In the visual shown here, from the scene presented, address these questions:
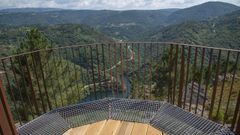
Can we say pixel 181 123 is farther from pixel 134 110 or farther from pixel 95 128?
pixel 95 128

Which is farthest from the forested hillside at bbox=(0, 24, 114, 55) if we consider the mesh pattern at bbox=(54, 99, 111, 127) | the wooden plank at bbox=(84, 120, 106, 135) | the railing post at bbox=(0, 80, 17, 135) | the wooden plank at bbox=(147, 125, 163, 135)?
the railing post at bbox=(0, 80, 17, 135)

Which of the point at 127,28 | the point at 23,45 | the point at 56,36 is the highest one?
the point at 23,45

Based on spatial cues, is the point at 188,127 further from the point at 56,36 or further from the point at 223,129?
the point at 56,36

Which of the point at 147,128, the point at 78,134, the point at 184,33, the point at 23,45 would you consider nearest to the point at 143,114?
the point at 147,128

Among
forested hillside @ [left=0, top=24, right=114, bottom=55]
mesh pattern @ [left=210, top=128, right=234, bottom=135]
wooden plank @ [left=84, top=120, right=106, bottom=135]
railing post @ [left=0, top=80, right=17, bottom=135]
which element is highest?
railing post @ [left=0, top=80, right=17, bottom=135]

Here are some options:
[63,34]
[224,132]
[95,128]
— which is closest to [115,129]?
[95,128]

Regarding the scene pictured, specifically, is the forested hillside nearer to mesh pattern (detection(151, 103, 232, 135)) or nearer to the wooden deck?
mesh pattern (detection(151, 103, 232, 135))
